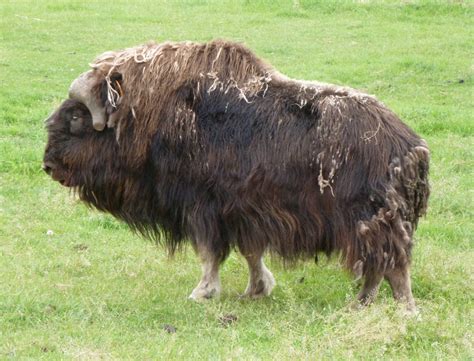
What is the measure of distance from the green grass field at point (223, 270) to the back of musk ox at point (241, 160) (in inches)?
10.3

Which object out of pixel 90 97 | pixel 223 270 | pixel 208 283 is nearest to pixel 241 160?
pixel 208 283

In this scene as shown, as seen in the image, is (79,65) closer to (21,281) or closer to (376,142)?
(21,281)

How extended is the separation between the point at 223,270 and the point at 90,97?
1.26 meters

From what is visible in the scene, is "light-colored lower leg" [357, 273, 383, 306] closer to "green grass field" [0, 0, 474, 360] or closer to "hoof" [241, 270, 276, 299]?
"green grass field" [0, 0, 474, 360]

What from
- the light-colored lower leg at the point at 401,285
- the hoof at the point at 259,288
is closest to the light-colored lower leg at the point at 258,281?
the hoof at the point at 259,288

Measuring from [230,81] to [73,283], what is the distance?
130 centimetres

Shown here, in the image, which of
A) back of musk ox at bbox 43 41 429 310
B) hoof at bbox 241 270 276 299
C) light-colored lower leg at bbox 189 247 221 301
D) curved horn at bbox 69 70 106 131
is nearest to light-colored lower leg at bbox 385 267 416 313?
back of musk ox at bbox 43 41 429 310

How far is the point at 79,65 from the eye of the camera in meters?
10.7

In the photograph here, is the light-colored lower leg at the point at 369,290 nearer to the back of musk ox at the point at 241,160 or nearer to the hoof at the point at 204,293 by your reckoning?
the back of musk ox at the point at 241,160

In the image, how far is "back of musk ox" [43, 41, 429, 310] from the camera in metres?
4.24

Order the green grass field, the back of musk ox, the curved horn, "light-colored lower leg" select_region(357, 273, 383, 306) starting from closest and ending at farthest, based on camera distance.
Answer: the green grass field, the back of musk ox, "light-colored lower leg" select_region(357, 273, 383, 306), the curved horn

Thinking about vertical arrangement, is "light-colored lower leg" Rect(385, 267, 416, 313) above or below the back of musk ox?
below

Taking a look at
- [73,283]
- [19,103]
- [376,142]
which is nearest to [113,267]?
[73,283]

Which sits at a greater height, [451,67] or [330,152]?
[330,152]
